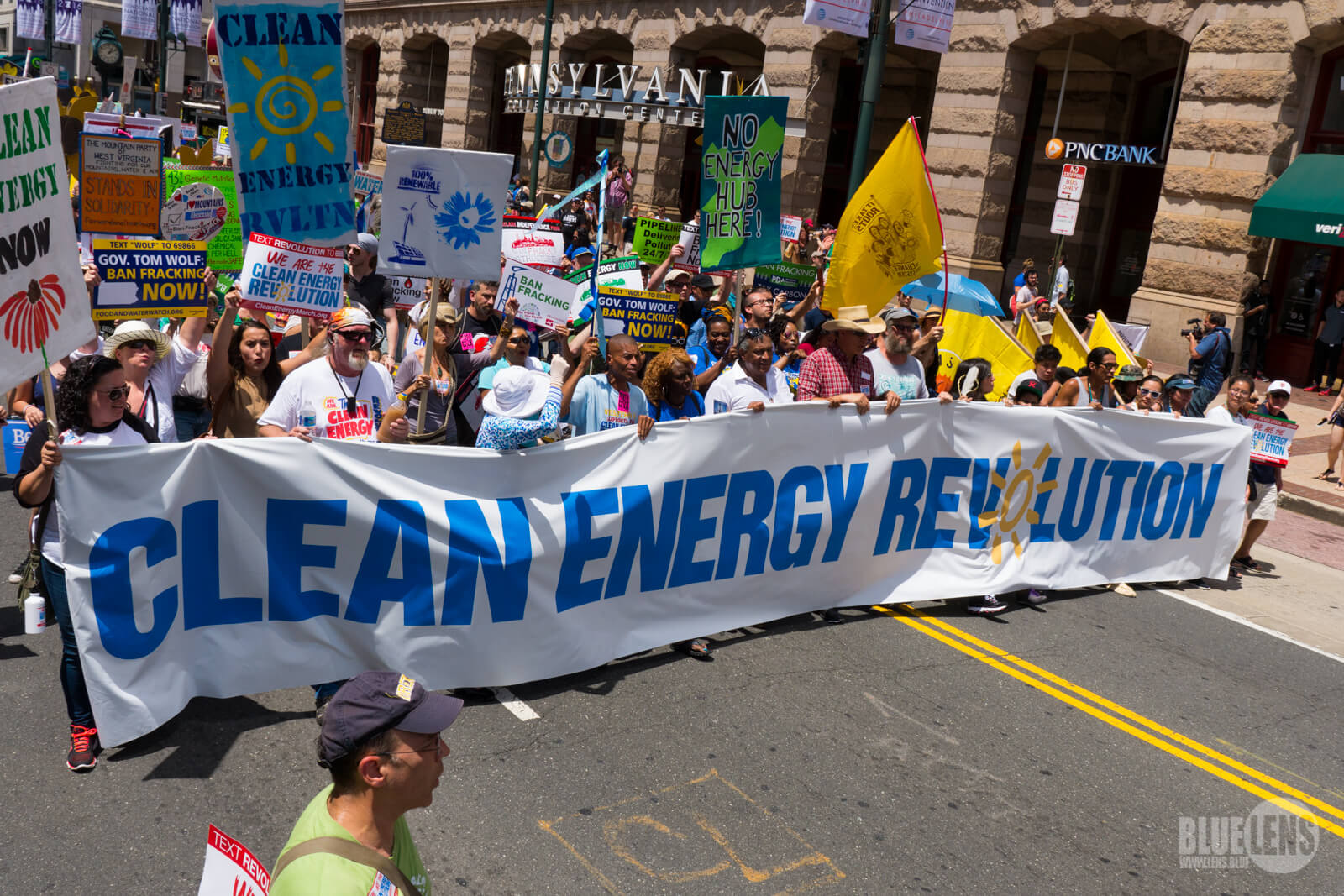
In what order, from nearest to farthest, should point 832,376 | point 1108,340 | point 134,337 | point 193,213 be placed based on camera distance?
point 134,337 → point 832,376 → point 193,213 → point 1108,340

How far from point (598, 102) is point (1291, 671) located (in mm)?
23554

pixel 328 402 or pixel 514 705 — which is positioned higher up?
pixel 328 402

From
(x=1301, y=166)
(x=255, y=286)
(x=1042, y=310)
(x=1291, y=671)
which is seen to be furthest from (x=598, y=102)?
(x=1291, y=671)

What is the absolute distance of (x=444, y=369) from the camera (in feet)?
25.0

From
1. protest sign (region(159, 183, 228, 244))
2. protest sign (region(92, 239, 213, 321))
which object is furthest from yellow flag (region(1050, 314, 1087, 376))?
protest sign (region(92, 239, 213, 321))

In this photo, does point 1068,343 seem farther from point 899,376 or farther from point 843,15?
point 899,376

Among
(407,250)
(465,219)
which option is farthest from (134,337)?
(465,219)

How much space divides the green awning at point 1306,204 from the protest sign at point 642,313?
11.4 meters

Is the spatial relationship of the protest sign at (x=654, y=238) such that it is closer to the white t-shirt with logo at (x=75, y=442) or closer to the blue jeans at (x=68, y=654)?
the white t-shirt with logo at (x=75, y=442)

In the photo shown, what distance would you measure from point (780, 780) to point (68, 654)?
3.12 meters

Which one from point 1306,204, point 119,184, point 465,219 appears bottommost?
point 119,184

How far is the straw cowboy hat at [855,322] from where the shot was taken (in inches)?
302

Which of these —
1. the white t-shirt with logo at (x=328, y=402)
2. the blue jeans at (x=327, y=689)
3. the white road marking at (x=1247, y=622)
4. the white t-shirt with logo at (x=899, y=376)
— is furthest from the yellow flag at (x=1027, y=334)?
the blue jeans at (x=327, y=689)

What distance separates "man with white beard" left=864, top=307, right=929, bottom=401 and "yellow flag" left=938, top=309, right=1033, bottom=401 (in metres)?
4.21
